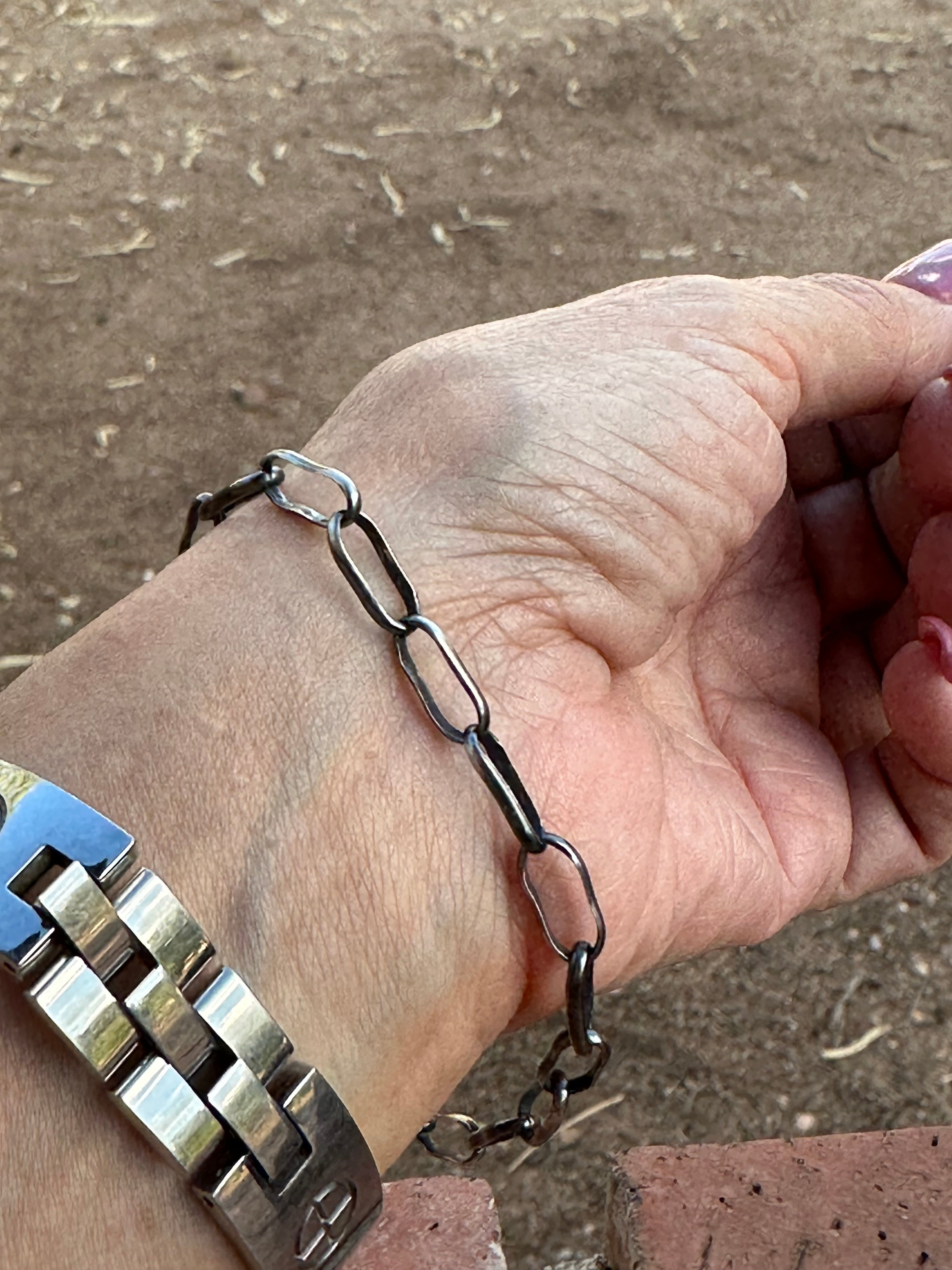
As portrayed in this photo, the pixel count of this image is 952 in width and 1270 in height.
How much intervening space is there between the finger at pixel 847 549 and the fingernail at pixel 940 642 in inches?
8.3

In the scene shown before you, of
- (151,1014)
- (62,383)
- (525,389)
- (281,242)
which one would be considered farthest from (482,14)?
(151,1014)

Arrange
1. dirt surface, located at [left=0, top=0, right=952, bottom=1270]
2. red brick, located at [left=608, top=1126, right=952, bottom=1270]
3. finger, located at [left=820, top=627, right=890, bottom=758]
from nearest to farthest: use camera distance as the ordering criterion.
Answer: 1. red brick, located at [left=608, top=1126, right=952, bottom=1270]
2. finger, located at [left=820, top=627, right=890, bottom=758]
3. dirt surface, located at [left=0, top=0, right=952, bottom=1270]

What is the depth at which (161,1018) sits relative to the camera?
71cm

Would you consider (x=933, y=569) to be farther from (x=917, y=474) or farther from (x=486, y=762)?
(x=486, y=762)

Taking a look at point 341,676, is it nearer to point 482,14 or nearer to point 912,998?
point 912,998

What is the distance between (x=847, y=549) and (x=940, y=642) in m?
0.25

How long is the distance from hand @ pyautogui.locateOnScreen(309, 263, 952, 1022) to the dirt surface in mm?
686

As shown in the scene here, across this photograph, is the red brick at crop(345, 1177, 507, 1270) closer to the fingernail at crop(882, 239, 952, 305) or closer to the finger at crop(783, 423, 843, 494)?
the finger at crop(783, 423, 843, 494)

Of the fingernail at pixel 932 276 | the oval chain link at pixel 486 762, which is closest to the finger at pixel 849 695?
the fingernail at pixel 932 276

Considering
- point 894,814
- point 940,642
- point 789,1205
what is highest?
point 940,642

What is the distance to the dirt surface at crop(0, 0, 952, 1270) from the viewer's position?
71.9 inches

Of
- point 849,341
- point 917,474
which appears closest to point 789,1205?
point 917,474

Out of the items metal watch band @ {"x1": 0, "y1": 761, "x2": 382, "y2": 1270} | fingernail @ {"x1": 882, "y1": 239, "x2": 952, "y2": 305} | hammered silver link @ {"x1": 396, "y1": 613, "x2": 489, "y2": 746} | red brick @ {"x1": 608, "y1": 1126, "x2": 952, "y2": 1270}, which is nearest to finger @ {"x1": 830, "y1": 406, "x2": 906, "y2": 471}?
fingernail @ {"x1": 882, "y1": 239, "x2": 952, "y2": 305}

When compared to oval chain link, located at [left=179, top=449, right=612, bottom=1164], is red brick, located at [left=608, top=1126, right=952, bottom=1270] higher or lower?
lower
